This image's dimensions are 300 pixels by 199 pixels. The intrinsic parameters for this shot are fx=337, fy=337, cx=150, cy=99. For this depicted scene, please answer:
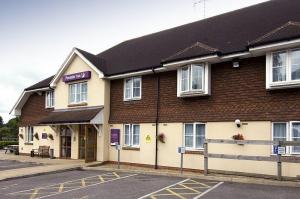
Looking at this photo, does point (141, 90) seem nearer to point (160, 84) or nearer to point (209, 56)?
point (160, 84)

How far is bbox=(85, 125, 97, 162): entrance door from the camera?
20.4 metres

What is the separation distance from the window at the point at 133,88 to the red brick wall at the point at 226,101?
36 cm

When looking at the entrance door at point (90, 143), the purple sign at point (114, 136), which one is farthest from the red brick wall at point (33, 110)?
the purple sign at point (114, 136)

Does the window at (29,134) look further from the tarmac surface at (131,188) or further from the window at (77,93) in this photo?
the tarmac surface at (131,188)

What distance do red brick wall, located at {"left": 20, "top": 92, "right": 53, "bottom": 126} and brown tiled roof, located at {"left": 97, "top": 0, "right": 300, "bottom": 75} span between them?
627 centimetres

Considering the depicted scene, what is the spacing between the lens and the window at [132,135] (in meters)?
19.5

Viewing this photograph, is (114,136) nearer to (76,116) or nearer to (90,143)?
(90,143)

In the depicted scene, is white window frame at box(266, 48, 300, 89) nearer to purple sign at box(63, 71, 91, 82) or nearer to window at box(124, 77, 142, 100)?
window at box(124, 77, 142, 100)

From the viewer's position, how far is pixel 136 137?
1952 centimetres

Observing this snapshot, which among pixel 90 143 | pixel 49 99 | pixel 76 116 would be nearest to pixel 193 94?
pixel 90 143

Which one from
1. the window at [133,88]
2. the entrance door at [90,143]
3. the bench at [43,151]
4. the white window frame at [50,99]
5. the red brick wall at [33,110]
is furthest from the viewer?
the red brick wall at [33,110]

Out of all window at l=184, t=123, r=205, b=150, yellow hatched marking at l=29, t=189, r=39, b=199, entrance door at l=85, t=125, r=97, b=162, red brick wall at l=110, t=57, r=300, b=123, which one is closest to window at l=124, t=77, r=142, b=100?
red brick wall at l=110, t=57, r=300, b=123

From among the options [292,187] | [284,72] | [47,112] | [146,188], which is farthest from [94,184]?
[47,112]

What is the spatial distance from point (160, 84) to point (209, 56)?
387 cm
